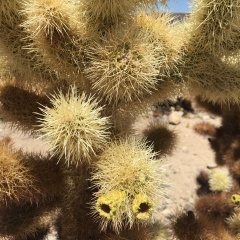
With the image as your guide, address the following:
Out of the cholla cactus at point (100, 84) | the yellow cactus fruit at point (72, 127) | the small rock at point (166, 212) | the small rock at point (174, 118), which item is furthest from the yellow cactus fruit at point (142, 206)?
the small rock at point (174, 118)

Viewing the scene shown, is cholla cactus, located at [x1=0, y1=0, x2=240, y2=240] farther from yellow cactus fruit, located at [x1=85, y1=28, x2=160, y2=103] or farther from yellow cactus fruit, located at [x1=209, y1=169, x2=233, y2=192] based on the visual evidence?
yellow cactus fruit, located at [x1=209, y1=169, x2=233, y2=192]

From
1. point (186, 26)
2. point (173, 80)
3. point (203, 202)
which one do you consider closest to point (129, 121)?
point (173, 80)

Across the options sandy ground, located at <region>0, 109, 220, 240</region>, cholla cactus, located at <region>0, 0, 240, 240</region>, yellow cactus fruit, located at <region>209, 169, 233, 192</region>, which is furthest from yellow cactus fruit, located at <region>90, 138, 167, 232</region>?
yellow cactus fruit, located at <region>209, 169, 233, 192</region>

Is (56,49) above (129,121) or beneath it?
above

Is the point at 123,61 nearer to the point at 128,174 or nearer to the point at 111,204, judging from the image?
the point at 128,174

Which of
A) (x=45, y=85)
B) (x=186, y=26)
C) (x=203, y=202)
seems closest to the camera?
(x=186, y=26)

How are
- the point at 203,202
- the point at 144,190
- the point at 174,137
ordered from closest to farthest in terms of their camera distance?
the point at 144,190, the point at 174,137, the point at 203,202

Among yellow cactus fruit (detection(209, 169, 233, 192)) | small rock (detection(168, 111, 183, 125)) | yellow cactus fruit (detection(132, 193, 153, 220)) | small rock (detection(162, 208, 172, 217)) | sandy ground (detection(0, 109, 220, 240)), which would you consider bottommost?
small rock (detection(162, 208, 172, 217))

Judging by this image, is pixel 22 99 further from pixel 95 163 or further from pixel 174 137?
pixel 174 137
